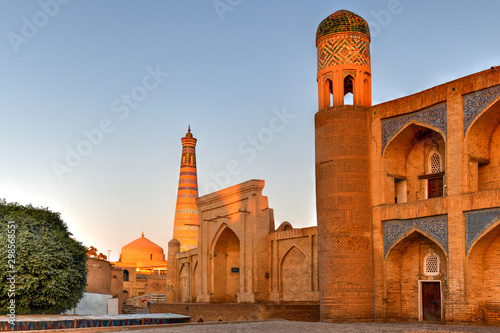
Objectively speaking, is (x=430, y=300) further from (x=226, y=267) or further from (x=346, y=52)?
(x=226, y=267)

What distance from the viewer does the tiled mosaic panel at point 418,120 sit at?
15508 millimetres

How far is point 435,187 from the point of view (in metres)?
16.5

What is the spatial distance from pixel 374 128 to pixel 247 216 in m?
8.12

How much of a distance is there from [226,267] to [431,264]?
12357 millimetres

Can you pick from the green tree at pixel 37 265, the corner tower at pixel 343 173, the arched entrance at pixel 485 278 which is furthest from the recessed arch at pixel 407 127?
the green tree at pixel 37 265

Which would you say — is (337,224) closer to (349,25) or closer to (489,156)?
(489,156)

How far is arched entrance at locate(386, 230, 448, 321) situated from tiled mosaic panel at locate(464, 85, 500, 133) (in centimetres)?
317

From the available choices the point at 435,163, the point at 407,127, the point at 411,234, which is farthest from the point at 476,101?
the point at 411,234

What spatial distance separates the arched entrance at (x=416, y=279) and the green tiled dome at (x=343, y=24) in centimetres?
613

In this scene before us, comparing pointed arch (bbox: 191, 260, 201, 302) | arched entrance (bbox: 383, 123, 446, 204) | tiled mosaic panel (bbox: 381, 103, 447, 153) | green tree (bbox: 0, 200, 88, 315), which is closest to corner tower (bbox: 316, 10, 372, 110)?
tiled mosaic panel (bbox: 381, 103, 447, 153)

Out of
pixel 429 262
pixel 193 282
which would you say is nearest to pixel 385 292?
pixel 429 262

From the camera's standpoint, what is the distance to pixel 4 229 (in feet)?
55.6

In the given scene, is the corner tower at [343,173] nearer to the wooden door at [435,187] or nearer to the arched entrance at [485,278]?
the wooden door at [435,187]

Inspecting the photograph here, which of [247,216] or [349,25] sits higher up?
[349,25]
